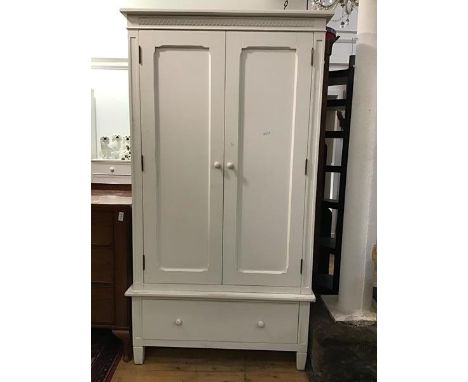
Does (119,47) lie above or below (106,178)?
above

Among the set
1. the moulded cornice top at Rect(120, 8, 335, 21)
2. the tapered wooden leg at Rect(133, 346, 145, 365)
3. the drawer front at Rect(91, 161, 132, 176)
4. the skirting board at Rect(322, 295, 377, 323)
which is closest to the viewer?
the moulded cornice top at Rect(120, 8, 335, 21)

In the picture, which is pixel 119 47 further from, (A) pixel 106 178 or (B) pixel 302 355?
(B) pixel 302 355

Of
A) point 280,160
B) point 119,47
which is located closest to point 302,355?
point 280,160

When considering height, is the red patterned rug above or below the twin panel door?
below

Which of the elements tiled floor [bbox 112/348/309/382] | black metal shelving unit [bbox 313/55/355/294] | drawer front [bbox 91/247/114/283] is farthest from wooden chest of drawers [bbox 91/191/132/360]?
black metal shelving unit [bbox 313/55/355/294]

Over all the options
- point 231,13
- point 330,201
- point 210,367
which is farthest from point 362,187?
point 210,367

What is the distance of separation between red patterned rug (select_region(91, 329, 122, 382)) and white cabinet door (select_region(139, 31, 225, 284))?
0.53 meters

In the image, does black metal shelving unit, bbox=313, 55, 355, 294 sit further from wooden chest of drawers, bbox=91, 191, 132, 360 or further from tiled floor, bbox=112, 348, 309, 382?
wooden chest of drawers, bbox=91, 191, 132, 360

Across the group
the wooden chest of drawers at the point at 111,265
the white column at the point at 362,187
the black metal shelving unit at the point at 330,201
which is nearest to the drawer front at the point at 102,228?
the wooden chest of drawers at the point at 111,265

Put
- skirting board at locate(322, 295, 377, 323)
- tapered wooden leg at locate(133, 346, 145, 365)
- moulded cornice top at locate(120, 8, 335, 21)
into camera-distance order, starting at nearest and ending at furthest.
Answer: moulded cornice top at locate(120, 8, 335, 21) < skirting board at locate(322, 295, 377, 323) < tapered wooden leg at locate(133, 346, 145, 365)

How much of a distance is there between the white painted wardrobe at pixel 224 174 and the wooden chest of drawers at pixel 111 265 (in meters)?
0.09

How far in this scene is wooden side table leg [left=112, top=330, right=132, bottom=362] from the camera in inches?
74.5
